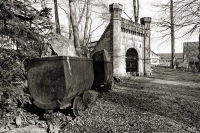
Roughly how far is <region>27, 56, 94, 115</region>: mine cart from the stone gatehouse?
840 cm

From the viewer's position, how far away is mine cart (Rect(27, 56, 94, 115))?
12.5ft

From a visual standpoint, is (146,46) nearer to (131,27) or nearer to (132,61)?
(132,61)

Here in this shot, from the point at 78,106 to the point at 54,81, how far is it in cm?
119

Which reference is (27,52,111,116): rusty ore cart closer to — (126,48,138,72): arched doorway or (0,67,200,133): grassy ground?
(0,67,200,133): grassy ground

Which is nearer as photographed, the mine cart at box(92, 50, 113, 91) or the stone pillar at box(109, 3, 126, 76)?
the mine cart at box(92, 50, 113, 91)

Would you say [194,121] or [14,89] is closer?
[14,89]

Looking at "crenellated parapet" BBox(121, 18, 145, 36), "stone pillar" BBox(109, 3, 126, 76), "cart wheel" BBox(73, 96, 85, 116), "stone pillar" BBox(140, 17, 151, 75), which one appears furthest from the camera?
"stone pillar" BBox(140, 17, 151, 75)

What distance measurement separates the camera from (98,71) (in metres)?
7.32

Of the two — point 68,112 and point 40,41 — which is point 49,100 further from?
point 40,41

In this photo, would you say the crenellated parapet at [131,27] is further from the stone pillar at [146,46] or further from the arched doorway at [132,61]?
the arched doorway at [132,61]

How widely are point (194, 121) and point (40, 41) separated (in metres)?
4.71

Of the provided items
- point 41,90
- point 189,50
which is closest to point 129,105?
point 41,90

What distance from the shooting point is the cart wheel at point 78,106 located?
4.36 m

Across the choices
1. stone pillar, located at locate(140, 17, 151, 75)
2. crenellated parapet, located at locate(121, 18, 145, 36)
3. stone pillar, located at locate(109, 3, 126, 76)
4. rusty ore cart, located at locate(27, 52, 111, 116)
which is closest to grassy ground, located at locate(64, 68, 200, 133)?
rusty ore cart, located at locate(27, 52, 111, 116)
